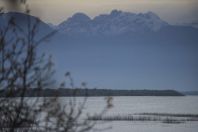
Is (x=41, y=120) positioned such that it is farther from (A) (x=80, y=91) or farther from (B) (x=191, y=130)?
(B) (x=191, y=130)

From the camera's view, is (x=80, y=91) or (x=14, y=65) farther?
(x=80, y=91)

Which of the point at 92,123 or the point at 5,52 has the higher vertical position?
the point at 5,52

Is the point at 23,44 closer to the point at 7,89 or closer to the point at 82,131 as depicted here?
the point at 7,89

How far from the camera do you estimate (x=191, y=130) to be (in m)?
62.3

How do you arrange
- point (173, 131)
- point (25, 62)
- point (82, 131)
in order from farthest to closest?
point (173, 131)
point (82, 131)
point (25, 62)

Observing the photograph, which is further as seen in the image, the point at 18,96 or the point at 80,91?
the point at 80,91

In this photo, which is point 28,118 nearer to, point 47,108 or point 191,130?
point 47,108

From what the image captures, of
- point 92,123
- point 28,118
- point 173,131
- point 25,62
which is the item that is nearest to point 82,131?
point 92,123

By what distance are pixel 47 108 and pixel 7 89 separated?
1.41ft

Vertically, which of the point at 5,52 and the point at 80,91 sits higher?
the point at 5,52

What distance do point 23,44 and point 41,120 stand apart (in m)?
0.94

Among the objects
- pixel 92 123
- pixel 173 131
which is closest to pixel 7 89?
pixel 92 123

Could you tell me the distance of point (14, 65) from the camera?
17.4 feet

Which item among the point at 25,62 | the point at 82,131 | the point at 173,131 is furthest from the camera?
the point at 173,131
